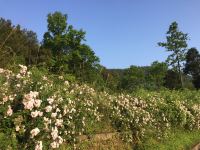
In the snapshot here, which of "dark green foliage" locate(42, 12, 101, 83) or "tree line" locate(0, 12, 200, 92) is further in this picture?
"dark green foliage" locate(42, 12, 101, 83)

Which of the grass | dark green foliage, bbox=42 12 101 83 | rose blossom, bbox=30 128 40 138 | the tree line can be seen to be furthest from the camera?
dark green foliage, bbox=42 12 101 83

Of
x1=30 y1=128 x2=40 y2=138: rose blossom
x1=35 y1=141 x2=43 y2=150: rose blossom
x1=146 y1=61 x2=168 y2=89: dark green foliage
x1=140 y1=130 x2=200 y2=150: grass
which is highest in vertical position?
x1=146 y1=61 x2=168 y2=89: dark green foliage

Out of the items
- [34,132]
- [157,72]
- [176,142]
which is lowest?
[176,142]

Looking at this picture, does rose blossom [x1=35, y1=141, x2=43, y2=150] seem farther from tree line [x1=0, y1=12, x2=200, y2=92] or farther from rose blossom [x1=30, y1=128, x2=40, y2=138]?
tree line [x1=0, y1=12, x2=200, y2=92]

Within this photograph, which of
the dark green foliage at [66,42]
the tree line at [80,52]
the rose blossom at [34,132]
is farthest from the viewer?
the dark green foliage at [66,42]

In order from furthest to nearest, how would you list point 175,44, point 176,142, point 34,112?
point 175,44 → point 176,142 → point 34,112

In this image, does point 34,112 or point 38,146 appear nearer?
point 38,146

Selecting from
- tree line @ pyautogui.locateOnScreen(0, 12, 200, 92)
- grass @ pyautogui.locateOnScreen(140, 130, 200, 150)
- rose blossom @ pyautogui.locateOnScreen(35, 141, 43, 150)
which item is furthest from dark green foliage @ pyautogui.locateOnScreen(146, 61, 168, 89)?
rose blossom @ pyautogui.locateOnScreen(35, 141, 43, 150)

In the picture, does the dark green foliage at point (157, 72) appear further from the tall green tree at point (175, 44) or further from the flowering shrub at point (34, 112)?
the flowering shrub at point (34, 112)

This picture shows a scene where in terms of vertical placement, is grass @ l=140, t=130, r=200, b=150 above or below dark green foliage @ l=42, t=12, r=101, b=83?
below

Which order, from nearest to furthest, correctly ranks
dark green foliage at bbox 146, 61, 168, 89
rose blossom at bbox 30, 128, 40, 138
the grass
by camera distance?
rose blossom at bbox 30, 128, 40, 138, the grass, dark green foliage at bbox 146, 61, 168, 89

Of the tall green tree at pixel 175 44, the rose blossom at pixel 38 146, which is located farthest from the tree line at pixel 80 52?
the rose blossom at pixel 38 146

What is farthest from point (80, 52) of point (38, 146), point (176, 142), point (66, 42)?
point (38, 146)

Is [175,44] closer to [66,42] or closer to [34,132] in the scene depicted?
[66,42]
